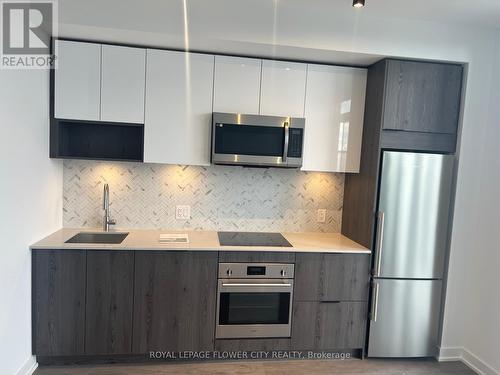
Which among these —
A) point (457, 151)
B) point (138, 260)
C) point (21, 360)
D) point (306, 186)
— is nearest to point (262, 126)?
point (306, 186)

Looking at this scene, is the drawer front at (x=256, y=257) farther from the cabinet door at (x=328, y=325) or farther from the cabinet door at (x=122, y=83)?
the cabinet door at (x=122, y=83)

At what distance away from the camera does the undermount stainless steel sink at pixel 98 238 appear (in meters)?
2.61

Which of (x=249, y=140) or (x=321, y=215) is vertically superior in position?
(x=249, y=140)

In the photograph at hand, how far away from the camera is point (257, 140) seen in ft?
9.01

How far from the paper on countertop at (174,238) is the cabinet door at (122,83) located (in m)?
0.96

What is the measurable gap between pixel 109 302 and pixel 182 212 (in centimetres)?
94

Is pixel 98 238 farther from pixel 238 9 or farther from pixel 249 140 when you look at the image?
pixel 238 9

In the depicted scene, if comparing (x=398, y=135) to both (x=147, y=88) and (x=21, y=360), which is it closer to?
(x=147, y=88)

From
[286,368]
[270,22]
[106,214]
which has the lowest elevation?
[286,368]

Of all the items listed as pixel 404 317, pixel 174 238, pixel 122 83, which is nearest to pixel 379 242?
pixel 404 317

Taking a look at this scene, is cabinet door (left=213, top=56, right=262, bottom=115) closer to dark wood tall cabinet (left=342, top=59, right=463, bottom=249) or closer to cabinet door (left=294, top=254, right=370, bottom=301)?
dark wood tall cabinet (left=342, top=59, right=463, bottom=249)

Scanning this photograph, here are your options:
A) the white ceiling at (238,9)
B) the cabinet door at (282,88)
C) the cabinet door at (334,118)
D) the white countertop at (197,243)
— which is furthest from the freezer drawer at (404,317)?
the white ceiling at (238,9)

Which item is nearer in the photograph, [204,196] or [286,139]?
[286,139]

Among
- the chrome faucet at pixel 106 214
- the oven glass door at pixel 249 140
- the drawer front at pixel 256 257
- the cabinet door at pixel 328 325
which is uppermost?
the oven glass door at pixel 249 140
